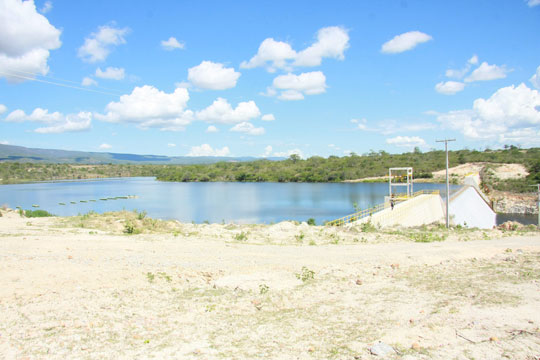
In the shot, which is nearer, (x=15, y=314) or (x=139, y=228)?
(x=15, y=314)

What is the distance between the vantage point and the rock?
5.81 meters

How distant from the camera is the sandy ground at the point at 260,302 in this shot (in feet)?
19.9

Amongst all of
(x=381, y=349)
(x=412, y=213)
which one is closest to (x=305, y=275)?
(x=381, y=349)

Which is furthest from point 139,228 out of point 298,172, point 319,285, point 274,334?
point 298,172

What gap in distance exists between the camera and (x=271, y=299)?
8531mm

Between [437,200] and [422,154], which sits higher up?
[422,154]

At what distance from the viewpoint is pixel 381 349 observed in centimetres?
592

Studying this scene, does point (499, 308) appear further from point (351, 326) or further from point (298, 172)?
point (298, 172)

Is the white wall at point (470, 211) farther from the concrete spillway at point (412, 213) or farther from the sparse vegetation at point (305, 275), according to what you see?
the sparse vegetation at point (305, 275)

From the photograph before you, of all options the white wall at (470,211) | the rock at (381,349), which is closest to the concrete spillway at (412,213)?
the white wall at (470,211)

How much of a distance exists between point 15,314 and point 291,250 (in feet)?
29.9

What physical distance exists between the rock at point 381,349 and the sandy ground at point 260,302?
6cm

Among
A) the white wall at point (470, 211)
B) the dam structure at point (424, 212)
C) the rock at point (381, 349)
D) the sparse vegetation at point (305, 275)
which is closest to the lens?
the rock at point (381, 349)

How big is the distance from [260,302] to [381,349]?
3.05m
